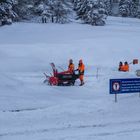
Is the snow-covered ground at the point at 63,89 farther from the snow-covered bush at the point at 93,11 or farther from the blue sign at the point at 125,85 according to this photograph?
the snow-covered bush at the point at 93,11

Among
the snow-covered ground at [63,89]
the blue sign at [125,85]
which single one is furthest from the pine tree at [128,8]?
the blue sign at [125,85]

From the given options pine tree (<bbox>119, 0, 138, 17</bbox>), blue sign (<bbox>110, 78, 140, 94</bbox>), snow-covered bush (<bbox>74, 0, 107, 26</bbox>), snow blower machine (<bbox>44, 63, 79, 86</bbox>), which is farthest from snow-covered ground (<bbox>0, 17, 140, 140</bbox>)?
pine tree (<bbox>119, 0, 138, 17</bbox>)

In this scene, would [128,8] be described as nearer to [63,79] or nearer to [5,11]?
[5,11]

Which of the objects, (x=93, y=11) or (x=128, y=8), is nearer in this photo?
(x=93, y=11)

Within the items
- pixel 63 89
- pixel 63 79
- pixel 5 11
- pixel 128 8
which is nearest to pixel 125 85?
pixel 63 89

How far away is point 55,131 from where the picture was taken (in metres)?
12.8

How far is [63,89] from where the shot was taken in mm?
22547

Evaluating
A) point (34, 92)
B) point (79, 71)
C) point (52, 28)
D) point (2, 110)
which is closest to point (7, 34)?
point (52, 28)

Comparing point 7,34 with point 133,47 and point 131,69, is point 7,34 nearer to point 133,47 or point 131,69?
point 133,47

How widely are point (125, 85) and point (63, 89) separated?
6.19m

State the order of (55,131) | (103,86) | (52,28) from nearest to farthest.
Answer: (55,131)
(103,86)
(52,28)

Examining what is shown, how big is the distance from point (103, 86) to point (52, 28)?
924 inches

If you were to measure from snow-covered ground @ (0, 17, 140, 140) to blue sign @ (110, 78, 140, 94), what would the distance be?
1.37ft

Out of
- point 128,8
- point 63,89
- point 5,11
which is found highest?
point 5,11
